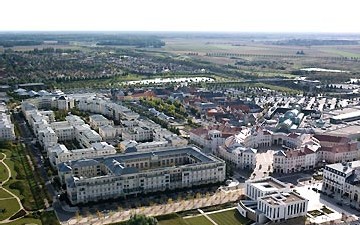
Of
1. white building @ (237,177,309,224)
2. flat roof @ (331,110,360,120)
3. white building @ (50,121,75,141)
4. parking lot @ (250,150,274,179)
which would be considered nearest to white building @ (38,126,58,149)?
white building @ (50,121,75,141)

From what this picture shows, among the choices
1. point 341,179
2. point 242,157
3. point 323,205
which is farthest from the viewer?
point 242,157

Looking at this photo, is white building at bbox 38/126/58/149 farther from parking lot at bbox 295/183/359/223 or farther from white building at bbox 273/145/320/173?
parking lot at bbox 295/183/359/223

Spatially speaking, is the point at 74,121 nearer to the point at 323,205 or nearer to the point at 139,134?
the point at 139,134

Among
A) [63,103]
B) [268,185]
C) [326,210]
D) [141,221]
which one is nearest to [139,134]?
[268,185]

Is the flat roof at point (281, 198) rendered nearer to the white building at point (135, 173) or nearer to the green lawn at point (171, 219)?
the green lawn at point (171, 219)

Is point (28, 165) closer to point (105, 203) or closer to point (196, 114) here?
point (105, 203)

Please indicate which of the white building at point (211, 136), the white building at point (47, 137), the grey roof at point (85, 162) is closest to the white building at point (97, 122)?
the white building at point (47, 137)

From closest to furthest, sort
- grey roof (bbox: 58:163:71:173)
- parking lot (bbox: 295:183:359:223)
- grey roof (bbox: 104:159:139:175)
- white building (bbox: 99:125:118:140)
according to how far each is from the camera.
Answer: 1. parking lot (bbox: 295:183:359:223)
2. grey roof (bbox: 104:159:139:175)
3. grey roof (bbox: 58:163:71:173)
4. white building (bbox: 99:125:118:140)
